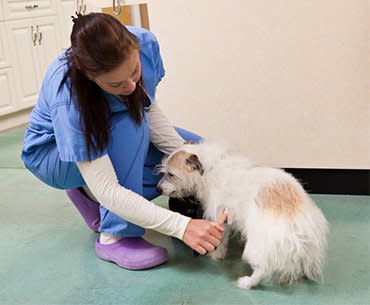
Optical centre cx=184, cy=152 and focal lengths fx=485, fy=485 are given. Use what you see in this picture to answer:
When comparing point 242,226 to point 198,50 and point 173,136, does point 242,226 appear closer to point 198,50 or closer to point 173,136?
point 173,136

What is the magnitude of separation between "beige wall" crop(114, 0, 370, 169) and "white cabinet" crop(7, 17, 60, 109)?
1.05 meters

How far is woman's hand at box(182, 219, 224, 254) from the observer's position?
1.46 metres

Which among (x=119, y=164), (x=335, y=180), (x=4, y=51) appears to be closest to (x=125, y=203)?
(x=119, y=164)

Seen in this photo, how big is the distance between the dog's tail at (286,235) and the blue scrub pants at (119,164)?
437 millimetres

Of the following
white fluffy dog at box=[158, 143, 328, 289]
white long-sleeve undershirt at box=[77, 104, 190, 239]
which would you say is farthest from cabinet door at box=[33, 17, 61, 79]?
white long-sleeve undershirt at box=[77, 104, 190, 239]

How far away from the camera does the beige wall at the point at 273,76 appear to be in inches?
77.8

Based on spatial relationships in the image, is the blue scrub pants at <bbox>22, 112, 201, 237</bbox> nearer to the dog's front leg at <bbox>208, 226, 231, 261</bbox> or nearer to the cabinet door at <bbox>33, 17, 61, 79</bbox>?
the dog's front leg at <bbox>208, 226, 231, 261</bbox>

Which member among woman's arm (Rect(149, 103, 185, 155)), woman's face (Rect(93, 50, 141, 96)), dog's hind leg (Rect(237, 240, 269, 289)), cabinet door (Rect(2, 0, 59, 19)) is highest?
cabinet door (Rect(2, 0, 59, 19))

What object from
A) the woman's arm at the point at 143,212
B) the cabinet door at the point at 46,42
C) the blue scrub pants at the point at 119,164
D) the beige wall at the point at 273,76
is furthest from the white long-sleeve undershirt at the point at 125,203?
the cabinet door at the point at 46,42

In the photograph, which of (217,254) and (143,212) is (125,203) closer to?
(143,212)

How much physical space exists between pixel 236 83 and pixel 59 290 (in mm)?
1134

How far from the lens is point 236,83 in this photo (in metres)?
2.15

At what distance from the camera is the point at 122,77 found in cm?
132

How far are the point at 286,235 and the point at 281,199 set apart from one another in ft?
0.40
